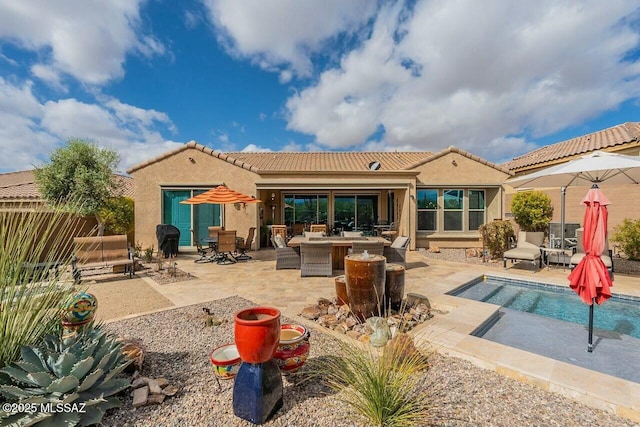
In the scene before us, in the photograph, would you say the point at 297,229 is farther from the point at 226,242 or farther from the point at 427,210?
the point at 427,210

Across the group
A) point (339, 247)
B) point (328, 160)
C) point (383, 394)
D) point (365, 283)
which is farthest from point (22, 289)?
point (328, 160)

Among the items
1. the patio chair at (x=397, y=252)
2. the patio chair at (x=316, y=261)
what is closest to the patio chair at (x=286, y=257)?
the patio chair at (x=316, y=261)

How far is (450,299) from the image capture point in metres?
6.16

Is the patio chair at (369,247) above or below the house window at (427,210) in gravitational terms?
below

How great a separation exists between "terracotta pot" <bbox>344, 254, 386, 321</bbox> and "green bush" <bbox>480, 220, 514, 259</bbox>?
8918 mm

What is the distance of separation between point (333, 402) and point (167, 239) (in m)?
11.2

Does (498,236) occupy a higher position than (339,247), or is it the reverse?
(498,236)

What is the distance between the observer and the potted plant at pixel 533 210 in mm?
13266

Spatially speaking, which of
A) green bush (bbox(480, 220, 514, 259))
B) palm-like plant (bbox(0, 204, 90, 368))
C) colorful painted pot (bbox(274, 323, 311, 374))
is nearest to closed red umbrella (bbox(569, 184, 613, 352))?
colorful painted pot (bbox(274, 323, 311, 374))

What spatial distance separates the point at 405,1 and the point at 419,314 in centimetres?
1071

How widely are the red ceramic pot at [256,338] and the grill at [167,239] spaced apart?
35.6 feet

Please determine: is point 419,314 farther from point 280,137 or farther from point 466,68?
point 280,137

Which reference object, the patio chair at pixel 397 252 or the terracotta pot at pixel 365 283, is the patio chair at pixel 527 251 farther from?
the terracotta pot at pixel 365 283

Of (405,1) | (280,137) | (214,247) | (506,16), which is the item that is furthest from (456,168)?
(280,137)
